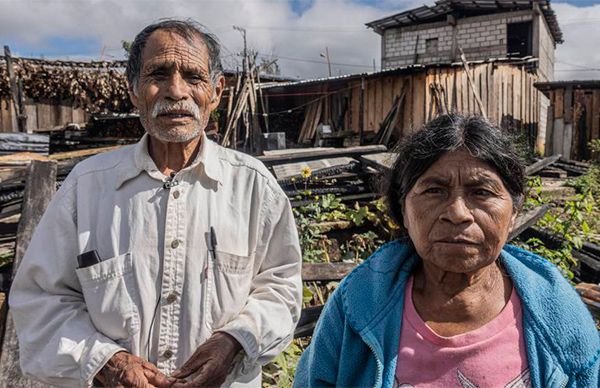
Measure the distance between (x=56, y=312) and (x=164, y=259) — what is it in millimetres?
375

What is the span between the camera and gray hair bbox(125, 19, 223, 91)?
187cm

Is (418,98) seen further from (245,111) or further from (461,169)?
(461,169)

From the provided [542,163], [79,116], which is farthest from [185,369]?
[79,116]

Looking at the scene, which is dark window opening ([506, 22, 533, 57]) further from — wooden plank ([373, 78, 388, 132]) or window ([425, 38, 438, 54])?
wooden plank ([373, 78, 388, 132])

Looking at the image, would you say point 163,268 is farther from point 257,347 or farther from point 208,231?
point 257,347

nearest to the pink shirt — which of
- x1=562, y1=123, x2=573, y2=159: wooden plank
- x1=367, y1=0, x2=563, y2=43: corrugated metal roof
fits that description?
x1=562, y1=123, x2=573, y2=159: wooden plank

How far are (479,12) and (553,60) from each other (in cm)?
722

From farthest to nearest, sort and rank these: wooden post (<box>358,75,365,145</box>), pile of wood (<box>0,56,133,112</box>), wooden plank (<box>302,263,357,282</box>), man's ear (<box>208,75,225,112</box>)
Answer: wooden post (<box>358,75,365,145</box>), pile of wood (<box>0,56,133,112</box>), wooden plank (<box>302,263,357,282</box>), man's ear (<box>208,75,225,112</box>)

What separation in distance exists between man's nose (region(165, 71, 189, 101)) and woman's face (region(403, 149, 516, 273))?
91 cm

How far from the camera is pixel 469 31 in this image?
20703 millimetres

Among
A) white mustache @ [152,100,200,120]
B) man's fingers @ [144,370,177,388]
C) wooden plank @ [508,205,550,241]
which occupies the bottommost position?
wooden plank @ [508,205,550,241]

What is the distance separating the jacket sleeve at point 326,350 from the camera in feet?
4.89

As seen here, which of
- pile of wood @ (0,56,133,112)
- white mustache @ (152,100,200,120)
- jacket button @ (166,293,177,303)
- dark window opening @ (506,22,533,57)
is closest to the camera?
jacket button @ (166,293,177,303)

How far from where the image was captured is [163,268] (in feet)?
5.56
